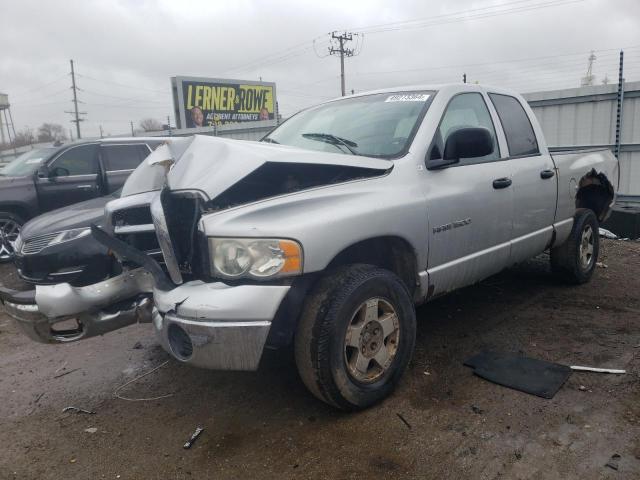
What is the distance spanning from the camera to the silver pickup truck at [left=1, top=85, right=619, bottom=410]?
2.46 meters

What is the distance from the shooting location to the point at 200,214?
2.57 metres

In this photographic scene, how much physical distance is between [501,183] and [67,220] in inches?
165

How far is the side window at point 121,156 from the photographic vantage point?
810cm

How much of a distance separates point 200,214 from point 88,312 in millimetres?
870

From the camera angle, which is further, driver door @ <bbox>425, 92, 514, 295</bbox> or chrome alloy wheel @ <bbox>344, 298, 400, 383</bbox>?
driver door @ <bbox>425, 92, 514, 295</bbox>

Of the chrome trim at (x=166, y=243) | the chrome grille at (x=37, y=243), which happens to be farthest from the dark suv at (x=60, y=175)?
the chrome trim at (x=166, y=243)

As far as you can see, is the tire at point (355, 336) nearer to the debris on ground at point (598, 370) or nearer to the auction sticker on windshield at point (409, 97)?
the debris on ground at point (598, 370)

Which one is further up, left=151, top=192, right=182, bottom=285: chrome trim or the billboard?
the billboard

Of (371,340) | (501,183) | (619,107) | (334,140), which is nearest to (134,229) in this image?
(334,140)

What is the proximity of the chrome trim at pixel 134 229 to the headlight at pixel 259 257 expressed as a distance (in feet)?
2.62

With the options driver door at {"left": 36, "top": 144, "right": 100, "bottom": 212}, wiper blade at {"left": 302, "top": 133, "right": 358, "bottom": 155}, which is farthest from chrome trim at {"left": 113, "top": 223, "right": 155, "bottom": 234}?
driver door at {"left": 36, "top": 144, "right": 100, "bottom": 212}

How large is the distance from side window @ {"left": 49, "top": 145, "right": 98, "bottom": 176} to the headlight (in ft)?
21.6

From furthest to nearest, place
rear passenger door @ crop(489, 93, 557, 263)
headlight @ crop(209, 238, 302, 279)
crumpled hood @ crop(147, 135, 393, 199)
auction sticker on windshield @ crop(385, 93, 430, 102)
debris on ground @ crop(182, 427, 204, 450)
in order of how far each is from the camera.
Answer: rear passenger door @ crop(489, 93, 557, 263), auction sticker on windshield @ crop(385, 93, 430, 102), debris on ground @ crop(182, 427, 204, 450), crumpled hood @ crop(147, 135, 393, 199), headlight @ crop(209, 238, 302, 279)

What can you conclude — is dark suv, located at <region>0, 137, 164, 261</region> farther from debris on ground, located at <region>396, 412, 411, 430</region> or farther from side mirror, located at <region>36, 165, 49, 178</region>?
debris on ground, located at <region>396, 412, 411, 430</region>
